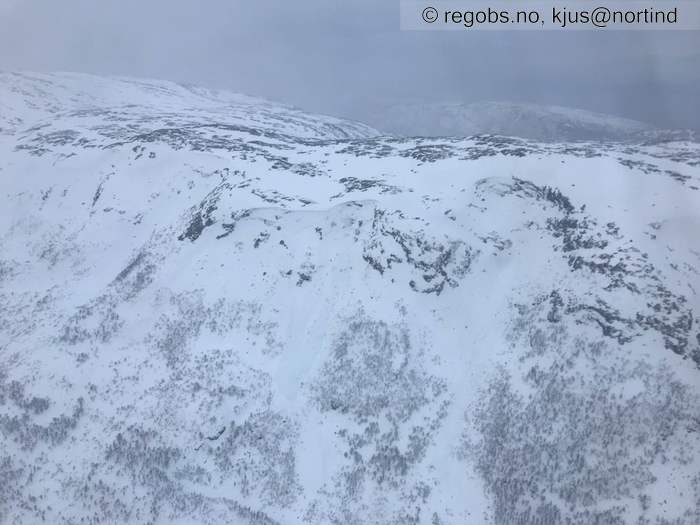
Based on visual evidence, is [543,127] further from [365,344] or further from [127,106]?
[365,344]

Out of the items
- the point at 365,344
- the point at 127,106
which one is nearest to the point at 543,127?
the point at 127,106

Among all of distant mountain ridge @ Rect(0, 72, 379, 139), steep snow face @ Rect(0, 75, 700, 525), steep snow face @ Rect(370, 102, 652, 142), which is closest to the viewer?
steep snow face @ Rect(0, 75, 700, 525)

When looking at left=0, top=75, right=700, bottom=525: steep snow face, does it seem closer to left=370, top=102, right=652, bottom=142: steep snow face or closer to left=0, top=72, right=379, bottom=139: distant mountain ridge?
left=0, top=72, right=379, bottom=139: distant mountain ridge

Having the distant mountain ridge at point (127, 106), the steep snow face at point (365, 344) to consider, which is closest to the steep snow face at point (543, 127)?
the distant mountain ridge at point (127, 106)

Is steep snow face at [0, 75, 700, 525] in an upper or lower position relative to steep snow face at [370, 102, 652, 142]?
lower

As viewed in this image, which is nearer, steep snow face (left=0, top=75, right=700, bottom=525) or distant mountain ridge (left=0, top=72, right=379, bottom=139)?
steep snow face (left=0, top=75, right=700, bottom=525)

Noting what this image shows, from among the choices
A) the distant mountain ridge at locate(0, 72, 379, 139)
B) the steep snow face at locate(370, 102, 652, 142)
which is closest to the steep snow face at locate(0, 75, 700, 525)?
the distant mountain ridge at locate(0, 72, 379, 139)

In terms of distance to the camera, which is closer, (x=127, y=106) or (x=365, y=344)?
(x=365, y=344)

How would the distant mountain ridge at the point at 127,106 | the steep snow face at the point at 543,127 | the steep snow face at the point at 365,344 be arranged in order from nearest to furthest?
the steep snow face at the point at 365,344, the distant mountain ridge at the point at 127,106, the steep snow face at the point at 543,127

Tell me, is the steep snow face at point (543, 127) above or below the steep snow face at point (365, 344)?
above

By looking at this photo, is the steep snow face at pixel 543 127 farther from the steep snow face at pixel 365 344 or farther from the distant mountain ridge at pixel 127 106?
the steep snow face at pixel 365 344
